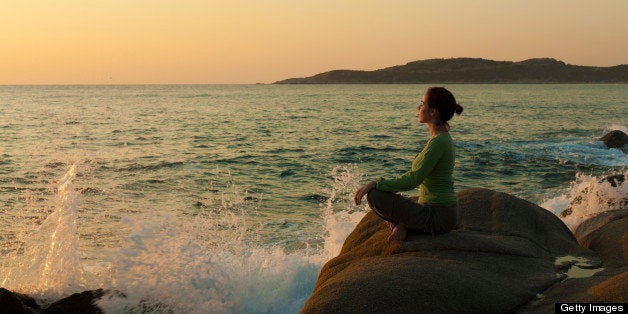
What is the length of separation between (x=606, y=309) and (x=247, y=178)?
1635 centimetres


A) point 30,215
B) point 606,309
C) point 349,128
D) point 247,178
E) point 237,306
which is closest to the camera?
point 606,309

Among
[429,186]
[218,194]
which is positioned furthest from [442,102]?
[218,194]

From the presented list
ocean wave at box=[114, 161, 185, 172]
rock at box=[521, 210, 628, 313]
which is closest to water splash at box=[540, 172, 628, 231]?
rock at box=[521, 210, 628, 313]

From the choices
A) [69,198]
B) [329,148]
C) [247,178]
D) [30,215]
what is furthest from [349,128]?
[69,198]

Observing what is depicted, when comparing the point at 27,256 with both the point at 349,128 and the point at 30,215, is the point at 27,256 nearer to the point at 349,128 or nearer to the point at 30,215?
the point at 30,215

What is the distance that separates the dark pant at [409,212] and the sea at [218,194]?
1989 mm

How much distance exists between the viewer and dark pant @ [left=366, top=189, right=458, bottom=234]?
6.27 m

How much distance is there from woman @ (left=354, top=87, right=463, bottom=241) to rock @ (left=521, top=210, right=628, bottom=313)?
1383 mm

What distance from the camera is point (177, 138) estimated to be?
3347 cm

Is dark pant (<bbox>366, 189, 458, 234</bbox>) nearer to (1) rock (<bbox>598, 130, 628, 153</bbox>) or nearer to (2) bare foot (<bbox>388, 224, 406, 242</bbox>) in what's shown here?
(2) bare foot (<bbox>388, 224, 406, 242</bbox>)

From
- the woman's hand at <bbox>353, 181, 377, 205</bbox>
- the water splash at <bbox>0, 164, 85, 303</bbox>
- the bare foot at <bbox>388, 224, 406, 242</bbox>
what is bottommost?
the water splash at <bbox>0, 164, 85, 303</bbox>

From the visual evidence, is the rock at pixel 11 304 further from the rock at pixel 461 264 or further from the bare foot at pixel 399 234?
the bare foot at pixel 399 234

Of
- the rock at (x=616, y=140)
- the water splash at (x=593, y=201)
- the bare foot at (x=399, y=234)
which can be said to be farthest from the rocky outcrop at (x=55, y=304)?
the rock at (x=616, y=140)

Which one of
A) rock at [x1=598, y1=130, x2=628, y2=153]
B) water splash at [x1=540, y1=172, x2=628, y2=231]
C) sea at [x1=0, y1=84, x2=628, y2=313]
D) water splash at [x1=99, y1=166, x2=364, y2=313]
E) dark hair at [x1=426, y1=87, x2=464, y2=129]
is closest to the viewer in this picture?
dark hair at [x1=426, y1=87, x2=464, y2=129]
